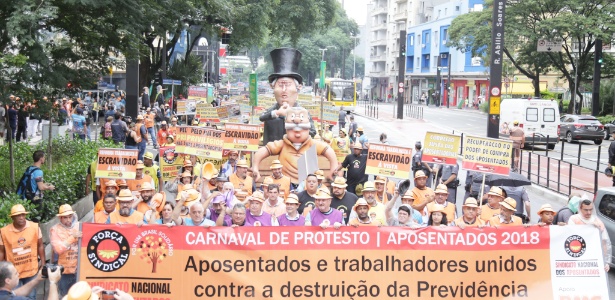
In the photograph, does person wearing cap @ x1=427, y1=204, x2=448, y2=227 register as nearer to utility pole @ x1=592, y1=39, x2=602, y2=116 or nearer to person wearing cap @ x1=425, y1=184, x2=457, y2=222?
person wearing cap @ x1=425, y1=184, x2=457, y2=222

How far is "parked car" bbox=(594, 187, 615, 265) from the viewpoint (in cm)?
1243

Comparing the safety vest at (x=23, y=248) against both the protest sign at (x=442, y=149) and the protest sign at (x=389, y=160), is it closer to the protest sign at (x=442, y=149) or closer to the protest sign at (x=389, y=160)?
the protest sign at (x=389, y=160)

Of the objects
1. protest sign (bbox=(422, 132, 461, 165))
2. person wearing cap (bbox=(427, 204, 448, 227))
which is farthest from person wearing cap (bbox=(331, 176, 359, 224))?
protest sign (bbox=(422, 132, 461, 165))

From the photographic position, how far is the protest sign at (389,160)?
12438 mm

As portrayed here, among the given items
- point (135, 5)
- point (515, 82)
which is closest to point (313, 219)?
point (135, 5)

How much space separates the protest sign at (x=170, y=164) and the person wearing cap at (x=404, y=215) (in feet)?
16.8

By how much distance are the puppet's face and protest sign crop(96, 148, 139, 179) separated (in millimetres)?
3980

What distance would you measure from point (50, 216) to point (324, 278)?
644 cm

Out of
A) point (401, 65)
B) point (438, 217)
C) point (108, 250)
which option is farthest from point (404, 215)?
point (401, 65)

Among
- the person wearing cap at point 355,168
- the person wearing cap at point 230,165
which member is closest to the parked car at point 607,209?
the person wearing cap at point 355,168

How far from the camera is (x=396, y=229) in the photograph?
8.33 m

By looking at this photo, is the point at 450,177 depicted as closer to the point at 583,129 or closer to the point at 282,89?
the point at 282,89

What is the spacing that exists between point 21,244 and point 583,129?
34372mm

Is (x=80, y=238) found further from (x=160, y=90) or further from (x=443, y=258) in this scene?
(x=160, y=90)
